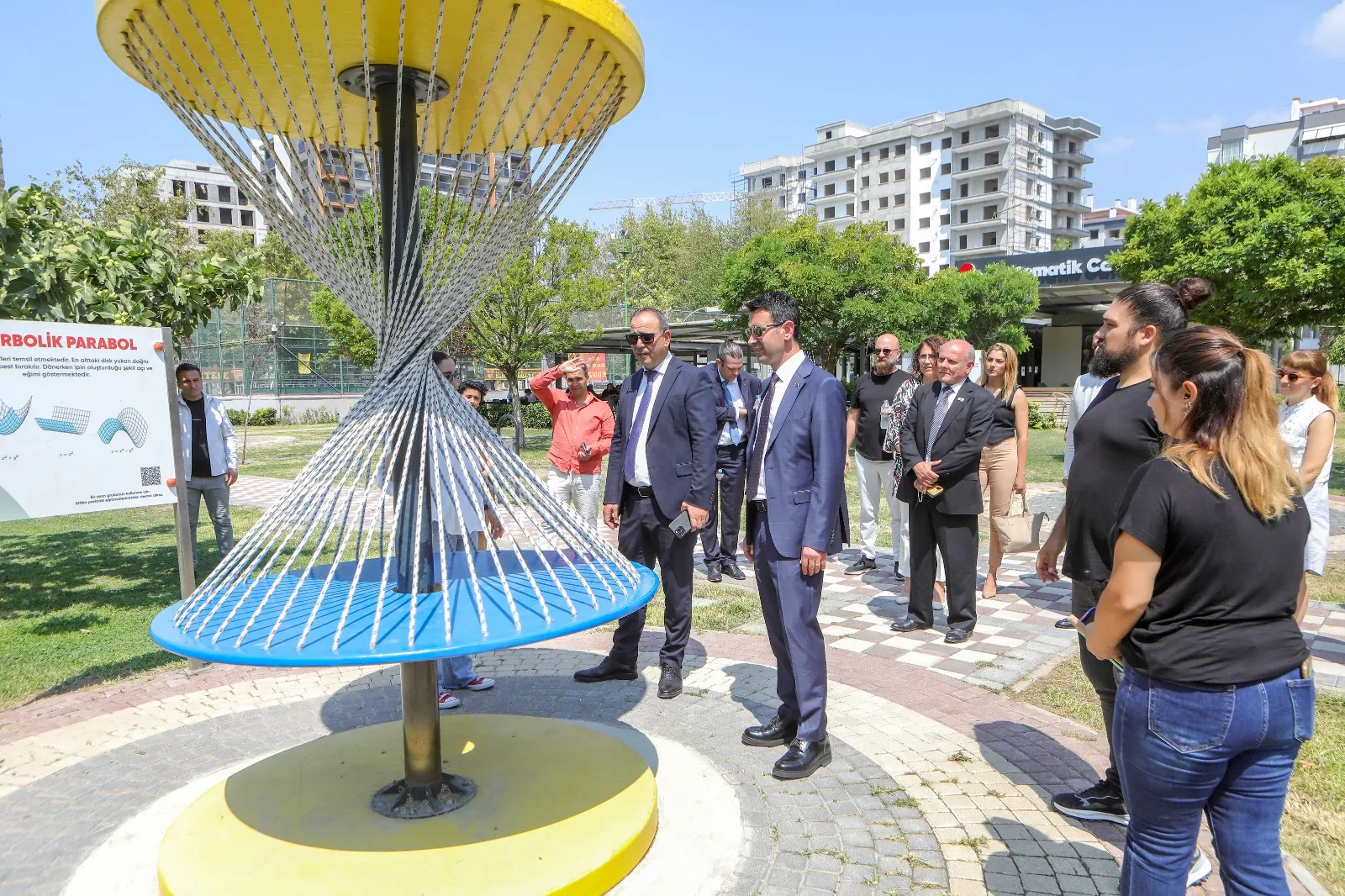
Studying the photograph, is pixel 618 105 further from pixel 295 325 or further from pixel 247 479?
pixel 295 325

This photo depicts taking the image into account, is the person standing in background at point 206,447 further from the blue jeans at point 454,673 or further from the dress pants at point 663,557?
the dress pants at point 663,557

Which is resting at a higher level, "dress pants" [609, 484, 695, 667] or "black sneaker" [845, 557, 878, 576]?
"dress pants" [609, 484, 695, 667]

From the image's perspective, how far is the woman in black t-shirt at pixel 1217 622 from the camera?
1.93m

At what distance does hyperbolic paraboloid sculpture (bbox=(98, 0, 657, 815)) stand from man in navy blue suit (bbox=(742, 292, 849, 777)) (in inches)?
30.6

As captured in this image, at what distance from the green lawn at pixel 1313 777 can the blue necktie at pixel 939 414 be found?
5.29ft

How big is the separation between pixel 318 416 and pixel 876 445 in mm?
29834

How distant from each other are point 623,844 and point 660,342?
106 inches

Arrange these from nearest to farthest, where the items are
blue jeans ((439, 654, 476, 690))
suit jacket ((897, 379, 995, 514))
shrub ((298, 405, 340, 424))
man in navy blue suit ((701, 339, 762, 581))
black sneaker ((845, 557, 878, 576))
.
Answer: blue jeans ((439, 654, 476, 690)), suit jacket ((897, 379, 995, 514)), man in navy blue suit ((701, 339, 762, 581)), black sneaker ((845, 557, 878, 576)), shrub ((298, 405, 340, 424))

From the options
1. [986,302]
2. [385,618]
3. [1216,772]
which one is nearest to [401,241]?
[385,618]

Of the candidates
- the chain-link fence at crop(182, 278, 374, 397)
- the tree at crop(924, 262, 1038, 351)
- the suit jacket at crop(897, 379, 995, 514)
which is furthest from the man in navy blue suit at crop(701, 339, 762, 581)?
the chain-link fence at crop(182, 278, 374, 397)

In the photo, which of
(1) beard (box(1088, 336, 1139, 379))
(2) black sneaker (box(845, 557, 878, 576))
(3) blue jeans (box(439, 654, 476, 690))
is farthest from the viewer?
(2) black sneaker (box(845, 557, 878, 576))

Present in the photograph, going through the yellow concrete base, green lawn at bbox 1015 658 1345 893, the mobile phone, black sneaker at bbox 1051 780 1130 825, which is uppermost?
the mobile phone

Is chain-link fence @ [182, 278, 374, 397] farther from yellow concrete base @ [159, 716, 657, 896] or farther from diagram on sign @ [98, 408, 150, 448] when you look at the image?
yellow concrete base @ [159, 716, 657, 896]

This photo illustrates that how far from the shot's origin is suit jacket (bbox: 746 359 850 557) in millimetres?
3656
